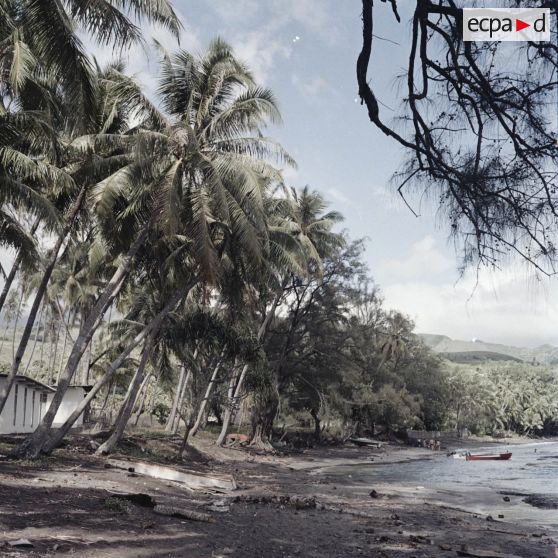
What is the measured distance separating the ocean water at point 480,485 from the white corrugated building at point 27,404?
51.2ft

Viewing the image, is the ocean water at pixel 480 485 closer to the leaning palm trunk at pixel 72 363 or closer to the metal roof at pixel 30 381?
the leaning palm trunk at pixel 72 363

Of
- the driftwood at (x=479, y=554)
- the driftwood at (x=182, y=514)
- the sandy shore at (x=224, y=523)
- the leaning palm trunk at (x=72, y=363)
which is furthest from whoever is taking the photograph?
the leaning palm trunk at (x=72, y=363)

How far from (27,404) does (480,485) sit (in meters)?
23.3

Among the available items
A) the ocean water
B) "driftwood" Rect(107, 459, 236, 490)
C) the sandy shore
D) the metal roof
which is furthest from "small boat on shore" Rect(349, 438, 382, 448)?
"driftwood" Rect(107, 459, 236, 490)

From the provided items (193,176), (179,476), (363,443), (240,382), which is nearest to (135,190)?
(193,176)

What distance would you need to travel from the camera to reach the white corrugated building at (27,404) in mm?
28586

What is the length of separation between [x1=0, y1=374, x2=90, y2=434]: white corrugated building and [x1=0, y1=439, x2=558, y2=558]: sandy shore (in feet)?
41.8

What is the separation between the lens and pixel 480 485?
89.1 feet

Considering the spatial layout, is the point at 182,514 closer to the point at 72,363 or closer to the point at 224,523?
the point at 224,523

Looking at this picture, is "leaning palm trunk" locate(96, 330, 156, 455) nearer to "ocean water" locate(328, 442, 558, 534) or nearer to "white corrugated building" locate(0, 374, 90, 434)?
"white corrugated building" locate(0, 374, 90, 434)

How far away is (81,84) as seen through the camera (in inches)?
409

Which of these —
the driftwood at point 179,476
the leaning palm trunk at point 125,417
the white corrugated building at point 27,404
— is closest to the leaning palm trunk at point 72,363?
the driftwood at point 179,476

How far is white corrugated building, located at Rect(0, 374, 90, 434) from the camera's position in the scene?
1125 inches

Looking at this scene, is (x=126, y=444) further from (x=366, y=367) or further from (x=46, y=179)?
(x=366, y=367)
